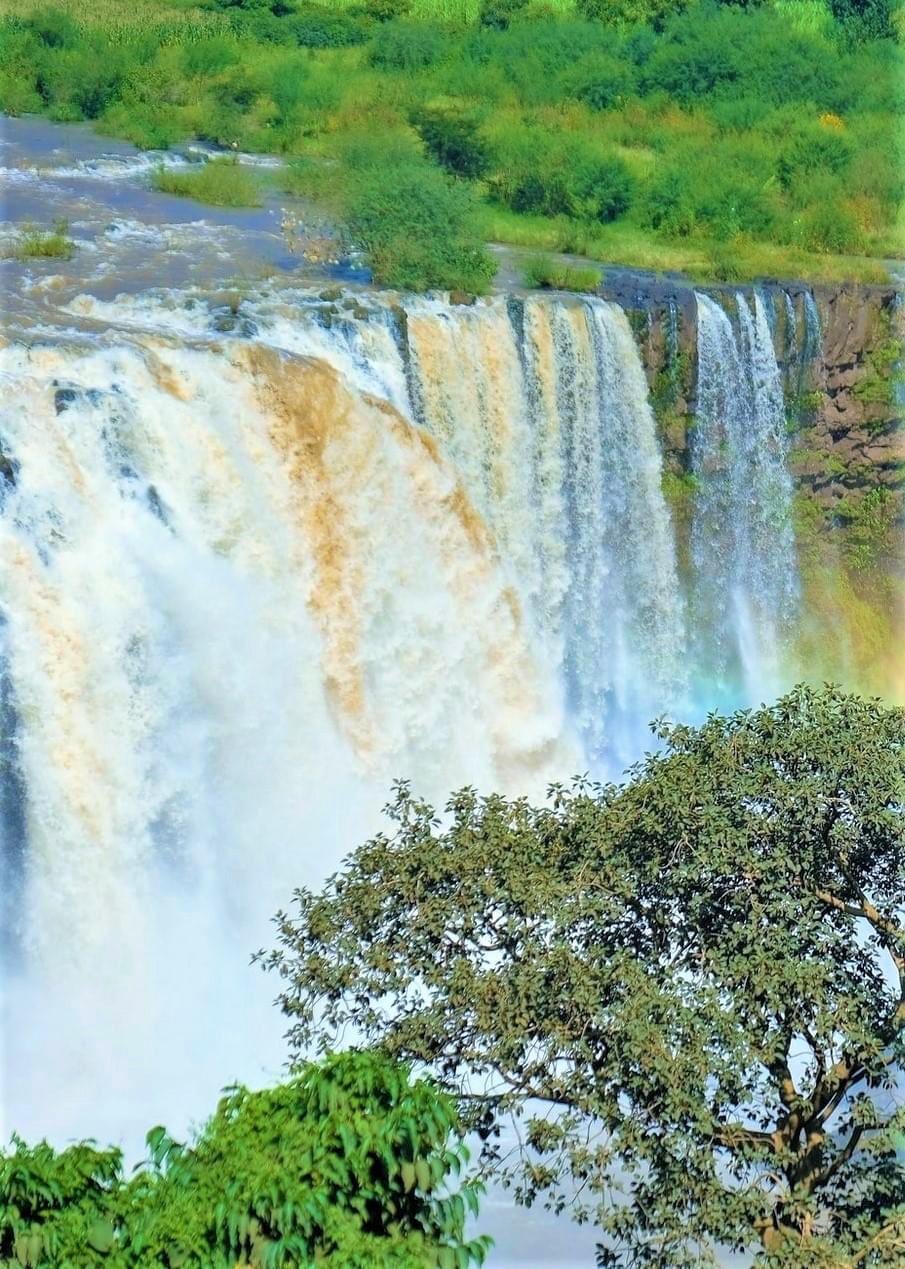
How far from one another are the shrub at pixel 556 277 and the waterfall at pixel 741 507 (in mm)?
653

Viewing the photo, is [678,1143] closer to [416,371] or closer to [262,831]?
[262,831]

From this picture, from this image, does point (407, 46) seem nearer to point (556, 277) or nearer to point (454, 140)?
point (454, 140)

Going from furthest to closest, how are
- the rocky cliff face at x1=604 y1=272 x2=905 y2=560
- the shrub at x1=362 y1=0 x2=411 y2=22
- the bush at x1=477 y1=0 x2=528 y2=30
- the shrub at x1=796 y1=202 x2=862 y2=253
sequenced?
the shrub at x1=796 y1=202 x2=862 y2=253, the bush at x1=477 y1=0 x2=528 y2=30, the shrub at x1=362 y1=0 x2=411 y2=22, the rocky cliff face at x1=604 y1=272 x2=905 y2=560

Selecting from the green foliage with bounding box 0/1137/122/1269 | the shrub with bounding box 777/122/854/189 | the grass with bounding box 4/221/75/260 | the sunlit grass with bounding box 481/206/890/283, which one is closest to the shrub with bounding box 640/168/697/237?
the sunlit grass with bounding box 481/206/890/283

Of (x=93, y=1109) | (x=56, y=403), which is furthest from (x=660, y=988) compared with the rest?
(x=56, y=403)

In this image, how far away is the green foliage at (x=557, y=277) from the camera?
1073cm

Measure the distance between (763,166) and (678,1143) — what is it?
9425 millimetres

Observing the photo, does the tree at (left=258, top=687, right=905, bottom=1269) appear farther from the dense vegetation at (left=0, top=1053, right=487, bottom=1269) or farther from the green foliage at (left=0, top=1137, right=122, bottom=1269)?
the green foliage at (left=0, top=1137, right=122, bottom=1269)

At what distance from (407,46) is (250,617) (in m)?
5.33

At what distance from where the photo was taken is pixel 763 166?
1312cm

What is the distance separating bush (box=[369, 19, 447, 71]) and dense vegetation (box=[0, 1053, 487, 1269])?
8.75 metres

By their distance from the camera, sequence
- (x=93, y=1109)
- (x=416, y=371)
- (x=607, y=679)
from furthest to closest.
Answer: (x=607, y=679)
(x=416, y=371)
(x=93, y=1109)

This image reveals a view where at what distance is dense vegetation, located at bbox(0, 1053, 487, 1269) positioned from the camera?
4.14 meters

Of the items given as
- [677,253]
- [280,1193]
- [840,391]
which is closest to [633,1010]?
[280,1193]
